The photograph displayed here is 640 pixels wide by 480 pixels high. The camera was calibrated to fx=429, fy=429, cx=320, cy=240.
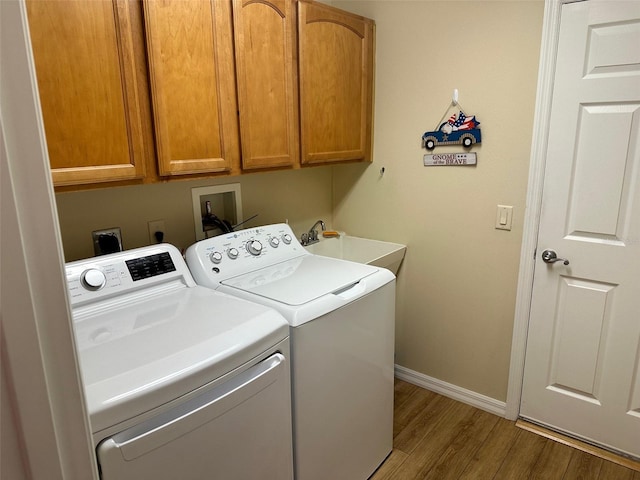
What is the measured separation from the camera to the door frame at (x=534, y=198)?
186cm

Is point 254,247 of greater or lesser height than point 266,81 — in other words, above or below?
below

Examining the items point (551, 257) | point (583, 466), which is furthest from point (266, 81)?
point (583, 466)

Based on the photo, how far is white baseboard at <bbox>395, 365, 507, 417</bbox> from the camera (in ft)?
7.82

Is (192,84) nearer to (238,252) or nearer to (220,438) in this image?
(238,252)

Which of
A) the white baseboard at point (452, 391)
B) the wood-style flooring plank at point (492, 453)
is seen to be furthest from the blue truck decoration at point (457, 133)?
the wood-style flooring plank at point (492, 453)

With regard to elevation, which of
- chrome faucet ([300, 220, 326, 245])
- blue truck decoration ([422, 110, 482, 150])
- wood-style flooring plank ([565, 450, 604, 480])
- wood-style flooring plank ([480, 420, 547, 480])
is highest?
blue truck decoration ([422, 110, 482, 150])

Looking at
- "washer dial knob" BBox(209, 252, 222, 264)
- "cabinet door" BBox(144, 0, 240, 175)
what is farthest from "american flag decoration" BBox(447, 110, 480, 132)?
"washer dial knob" BBox(209, 252, 222, 264)

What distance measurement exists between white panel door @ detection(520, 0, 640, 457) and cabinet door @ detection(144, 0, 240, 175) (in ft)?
4.70

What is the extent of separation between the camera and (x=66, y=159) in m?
1.28

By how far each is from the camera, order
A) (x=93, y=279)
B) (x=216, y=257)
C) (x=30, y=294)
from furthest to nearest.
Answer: (x=216, y=257), (x=93, y=279), (x=30, y=294)

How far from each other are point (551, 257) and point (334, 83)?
1.36m

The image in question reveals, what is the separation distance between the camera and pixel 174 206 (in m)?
1.98

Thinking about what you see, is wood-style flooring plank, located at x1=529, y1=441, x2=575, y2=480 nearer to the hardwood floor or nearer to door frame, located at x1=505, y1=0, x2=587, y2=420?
the hardwood floor

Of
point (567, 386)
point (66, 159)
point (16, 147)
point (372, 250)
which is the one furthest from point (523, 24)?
point (16, 147)
